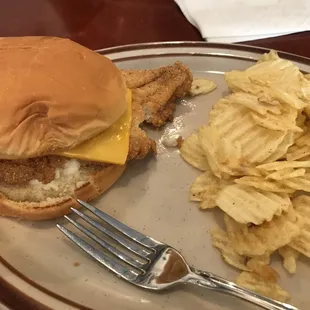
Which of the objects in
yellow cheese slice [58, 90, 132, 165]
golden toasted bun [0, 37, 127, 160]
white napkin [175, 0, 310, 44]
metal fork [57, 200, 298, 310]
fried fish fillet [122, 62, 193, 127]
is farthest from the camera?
white napkin [175, 0, 310, 44]

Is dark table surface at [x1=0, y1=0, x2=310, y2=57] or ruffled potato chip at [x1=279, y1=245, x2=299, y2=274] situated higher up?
dark table surface at [x1=0, y1=0, x2=310, y2=57]

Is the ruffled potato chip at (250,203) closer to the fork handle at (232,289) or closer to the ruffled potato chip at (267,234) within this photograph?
the ruffled potato chip at (267,234)

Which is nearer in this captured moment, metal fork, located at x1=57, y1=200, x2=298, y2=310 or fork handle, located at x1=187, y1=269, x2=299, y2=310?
fork handle, located at x1=187, y1=269, x2=299, y2=310

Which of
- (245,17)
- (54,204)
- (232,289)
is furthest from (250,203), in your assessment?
(245,17)

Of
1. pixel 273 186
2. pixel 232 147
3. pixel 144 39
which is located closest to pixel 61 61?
pixel 232 147

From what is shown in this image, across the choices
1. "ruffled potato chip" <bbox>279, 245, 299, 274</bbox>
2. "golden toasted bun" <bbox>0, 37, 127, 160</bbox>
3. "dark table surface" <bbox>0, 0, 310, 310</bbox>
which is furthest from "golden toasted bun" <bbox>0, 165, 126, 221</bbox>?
"dark table surface" <bbox>0, 0, 310, 310</bbox>

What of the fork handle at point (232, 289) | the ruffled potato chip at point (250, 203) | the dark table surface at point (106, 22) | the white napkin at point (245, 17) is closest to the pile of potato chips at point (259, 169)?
the ruffled potato chip at point (250, 203)

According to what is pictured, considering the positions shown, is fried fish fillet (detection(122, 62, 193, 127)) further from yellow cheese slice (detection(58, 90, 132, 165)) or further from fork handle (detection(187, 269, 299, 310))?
fork handle (detection(187, 269, 299, 310))
